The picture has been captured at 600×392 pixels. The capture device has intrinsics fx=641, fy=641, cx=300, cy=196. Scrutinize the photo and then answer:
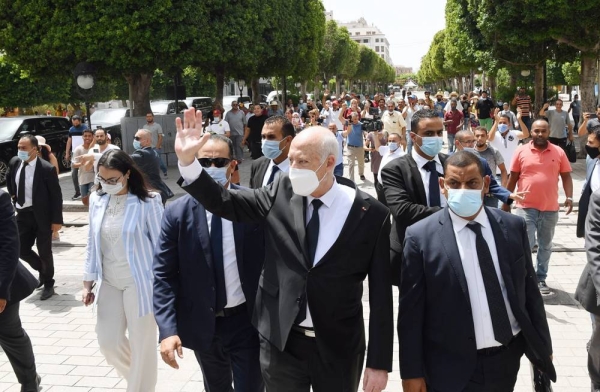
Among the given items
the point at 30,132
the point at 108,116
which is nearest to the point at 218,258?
the point at 30,132

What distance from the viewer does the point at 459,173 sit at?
332 cm

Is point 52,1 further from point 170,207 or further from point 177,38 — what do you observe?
point 170,207

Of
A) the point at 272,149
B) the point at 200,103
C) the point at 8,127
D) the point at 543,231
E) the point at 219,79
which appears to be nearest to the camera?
the point at 272,149

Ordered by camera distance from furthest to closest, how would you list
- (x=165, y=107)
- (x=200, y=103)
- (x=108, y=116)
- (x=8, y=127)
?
1. (x=200, y=103)
2. (x=165, y=107)
3. (x=108, y=116)
4. (x=8, y=127)

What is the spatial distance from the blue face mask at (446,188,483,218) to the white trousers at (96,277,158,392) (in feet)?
7.93

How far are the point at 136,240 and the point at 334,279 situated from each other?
198 centimetres

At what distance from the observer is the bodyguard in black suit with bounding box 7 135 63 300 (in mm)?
7645

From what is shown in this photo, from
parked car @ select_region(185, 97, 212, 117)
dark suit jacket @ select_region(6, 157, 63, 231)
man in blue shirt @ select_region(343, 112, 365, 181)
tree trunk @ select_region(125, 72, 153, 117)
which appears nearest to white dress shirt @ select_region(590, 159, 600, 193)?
dark suit jacket @ select_region(6, 157, 63, 231)

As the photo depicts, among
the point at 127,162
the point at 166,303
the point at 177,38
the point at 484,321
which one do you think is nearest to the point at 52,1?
the point at 177,38

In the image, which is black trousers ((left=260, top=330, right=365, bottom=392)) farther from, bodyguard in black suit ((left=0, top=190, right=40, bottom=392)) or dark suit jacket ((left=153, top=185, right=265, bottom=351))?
bodyguard in black suit ((left=0, top=190, right=40, bottom=392))

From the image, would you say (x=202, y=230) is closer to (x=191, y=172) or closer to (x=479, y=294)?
(x=191, y=172)

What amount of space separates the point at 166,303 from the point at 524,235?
199 cm

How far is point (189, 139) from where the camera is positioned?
317 cm

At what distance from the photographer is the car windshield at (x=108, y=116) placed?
78.9 ft
